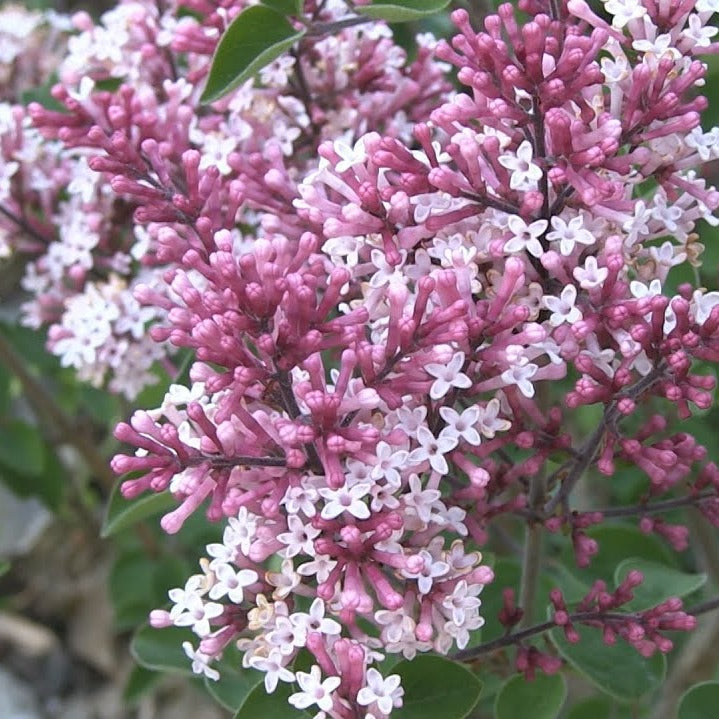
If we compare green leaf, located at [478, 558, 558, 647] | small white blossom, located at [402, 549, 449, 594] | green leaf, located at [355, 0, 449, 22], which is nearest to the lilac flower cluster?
green leaf, located at [355, 0, 449, 22]

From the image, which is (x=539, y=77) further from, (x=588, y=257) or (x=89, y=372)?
(x=89, y=372)

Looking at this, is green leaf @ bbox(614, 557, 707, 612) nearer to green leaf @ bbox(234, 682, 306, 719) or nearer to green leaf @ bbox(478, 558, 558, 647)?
green leaf @ bbox(478, 558, 558, 647)

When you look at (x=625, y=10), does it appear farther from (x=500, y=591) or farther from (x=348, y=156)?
(x=500, y=591)

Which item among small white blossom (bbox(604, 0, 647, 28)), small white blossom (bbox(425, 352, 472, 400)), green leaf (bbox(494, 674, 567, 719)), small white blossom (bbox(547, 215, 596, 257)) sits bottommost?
green leaf (bbox(494, 674, 567, 719))

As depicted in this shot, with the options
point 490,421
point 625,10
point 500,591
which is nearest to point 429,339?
point 490,421

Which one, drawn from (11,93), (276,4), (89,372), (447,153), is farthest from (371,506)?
(11,93)

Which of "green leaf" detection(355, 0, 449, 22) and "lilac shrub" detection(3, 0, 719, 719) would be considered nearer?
"lilac shrub" detection(3, 0, 719, 719)
